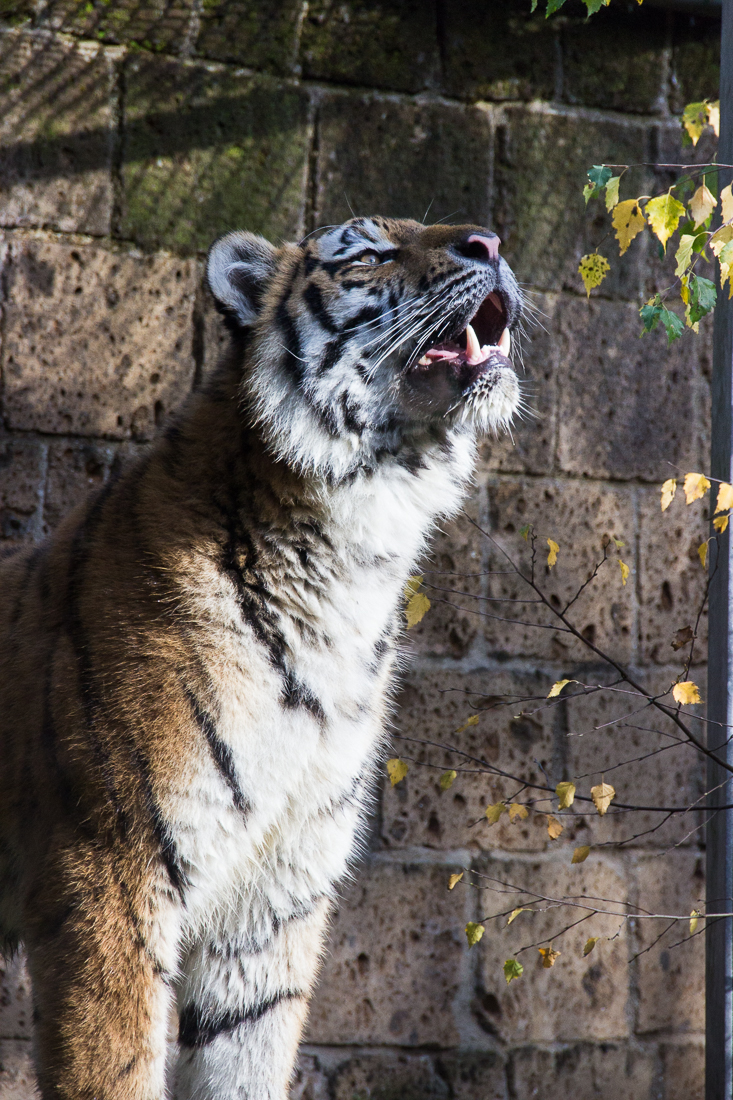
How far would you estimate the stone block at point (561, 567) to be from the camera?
3.35 metres

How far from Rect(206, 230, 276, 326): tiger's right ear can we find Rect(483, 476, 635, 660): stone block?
1.31m

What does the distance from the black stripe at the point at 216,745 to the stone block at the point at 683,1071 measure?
2.27m

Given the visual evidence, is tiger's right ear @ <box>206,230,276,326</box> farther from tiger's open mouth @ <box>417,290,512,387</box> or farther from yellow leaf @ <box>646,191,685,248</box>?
yellow leaf @ <box>646,191,685,248</box>

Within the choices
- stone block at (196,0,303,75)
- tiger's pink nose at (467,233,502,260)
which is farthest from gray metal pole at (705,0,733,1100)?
stone block at (196,0,303,75)

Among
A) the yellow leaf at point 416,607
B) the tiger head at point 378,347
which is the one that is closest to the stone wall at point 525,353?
the yellow leaf at point 416,607

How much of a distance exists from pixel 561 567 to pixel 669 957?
1.42 m

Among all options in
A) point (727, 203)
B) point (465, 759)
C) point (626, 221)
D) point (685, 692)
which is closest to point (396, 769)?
point (465, 759)

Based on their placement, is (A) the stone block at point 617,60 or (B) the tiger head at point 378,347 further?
(A) the stone block at point 617,60

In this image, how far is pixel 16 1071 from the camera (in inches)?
114

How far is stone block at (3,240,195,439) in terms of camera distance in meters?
3.05

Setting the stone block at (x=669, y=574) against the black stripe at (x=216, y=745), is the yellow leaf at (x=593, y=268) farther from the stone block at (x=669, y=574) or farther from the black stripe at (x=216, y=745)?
the black stripe at (x=216, y=745)

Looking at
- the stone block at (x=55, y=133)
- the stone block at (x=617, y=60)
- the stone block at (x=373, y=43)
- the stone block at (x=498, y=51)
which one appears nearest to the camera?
the stone block at (x=55, y=133)

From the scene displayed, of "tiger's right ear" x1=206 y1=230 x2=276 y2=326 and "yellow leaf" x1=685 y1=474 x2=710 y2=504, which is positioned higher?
"tiger's right ear" x1=206 y1=230 x2=276 y2=326

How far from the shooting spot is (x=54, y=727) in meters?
2.04
